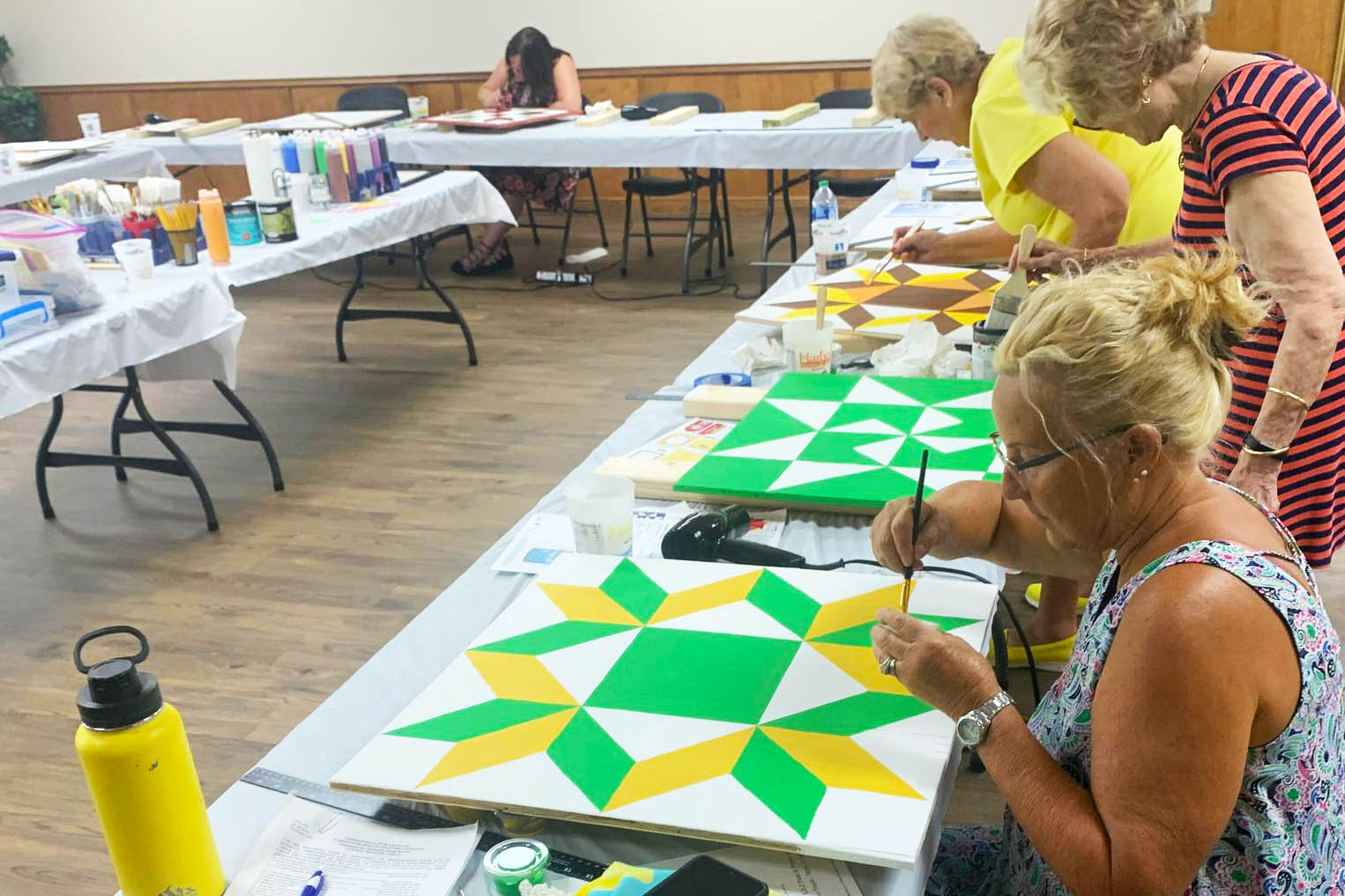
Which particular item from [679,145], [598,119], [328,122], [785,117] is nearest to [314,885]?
[679,145]

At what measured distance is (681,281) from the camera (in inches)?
227

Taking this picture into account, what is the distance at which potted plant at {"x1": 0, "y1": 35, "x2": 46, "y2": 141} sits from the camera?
Result: 8.09 m

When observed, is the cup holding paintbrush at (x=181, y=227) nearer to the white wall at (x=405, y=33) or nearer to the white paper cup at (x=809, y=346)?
the white paper cup at (x=809, y=346)

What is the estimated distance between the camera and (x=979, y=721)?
104 cm

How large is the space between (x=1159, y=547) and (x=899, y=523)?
37 cm

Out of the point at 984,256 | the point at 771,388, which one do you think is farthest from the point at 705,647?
the point at 984,256

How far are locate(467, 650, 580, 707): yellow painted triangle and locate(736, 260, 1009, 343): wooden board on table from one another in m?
1.27

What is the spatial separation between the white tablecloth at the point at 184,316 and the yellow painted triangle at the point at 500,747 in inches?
78.8

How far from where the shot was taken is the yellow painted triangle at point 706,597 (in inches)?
53.2

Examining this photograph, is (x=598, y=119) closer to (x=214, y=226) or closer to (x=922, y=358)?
(x=214, y=226)

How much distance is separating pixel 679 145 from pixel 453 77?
9.84ft

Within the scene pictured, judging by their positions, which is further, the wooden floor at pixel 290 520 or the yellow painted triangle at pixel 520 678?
the wooden floor at pixel 290 520

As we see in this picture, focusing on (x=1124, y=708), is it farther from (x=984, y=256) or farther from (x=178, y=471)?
(x=178, y=471)

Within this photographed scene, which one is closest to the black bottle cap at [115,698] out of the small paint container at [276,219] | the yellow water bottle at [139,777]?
the yellow water bottle at [139,777]
